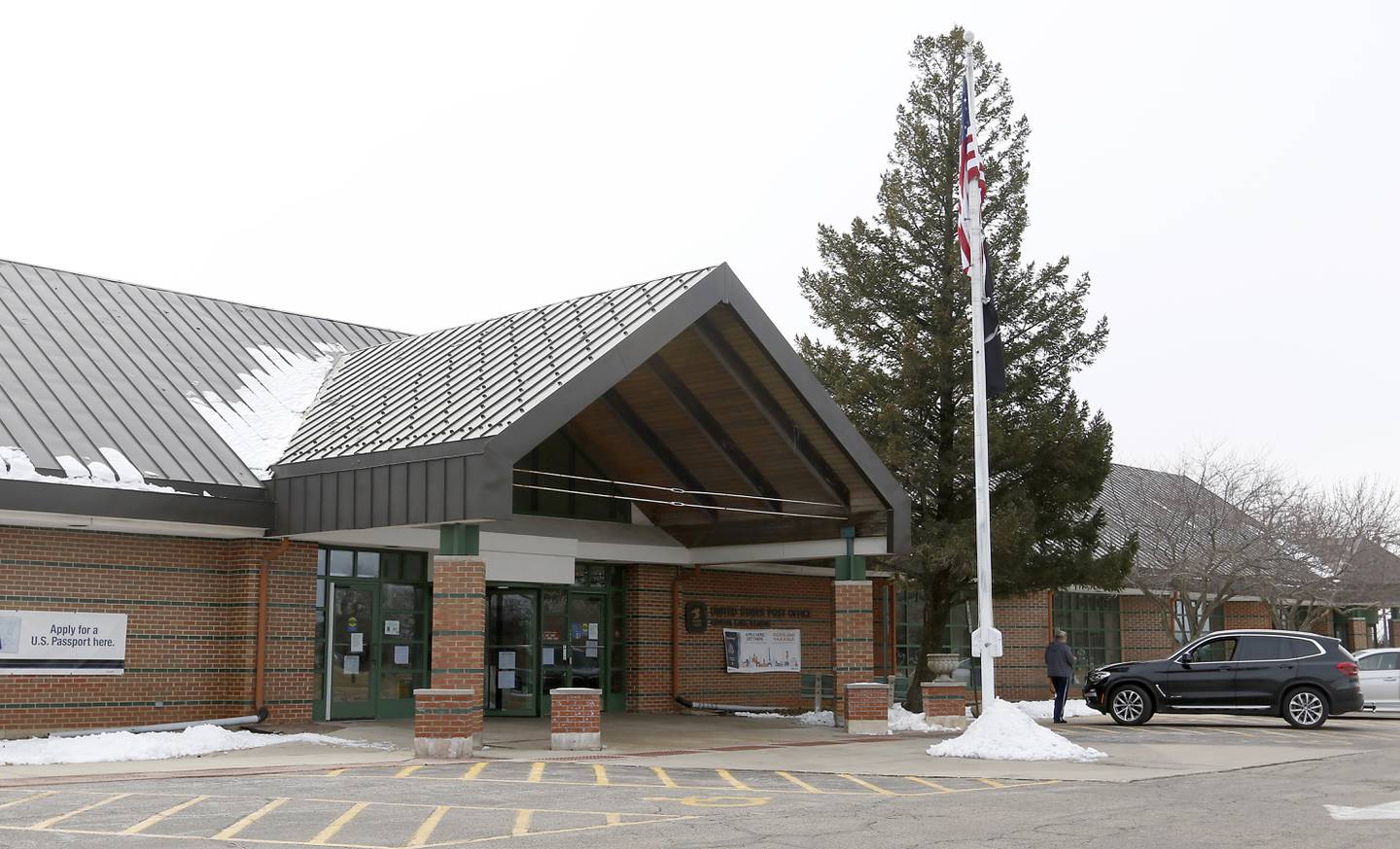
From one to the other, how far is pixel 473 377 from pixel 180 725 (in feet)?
20.2

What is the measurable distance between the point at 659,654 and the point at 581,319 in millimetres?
8690

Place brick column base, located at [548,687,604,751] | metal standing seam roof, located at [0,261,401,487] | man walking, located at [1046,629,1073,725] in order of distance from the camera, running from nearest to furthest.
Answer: brick column base, located at [548,687,604,751]
metal standing seam roof, located at [0,261,401,487]
man walking, located at [1046,629,1073,725]

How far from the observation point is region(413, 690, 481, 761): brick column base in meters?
16.2

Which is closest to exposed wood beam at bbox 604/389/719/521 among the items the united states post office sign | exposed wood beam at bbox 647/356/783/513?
exposed wood beam at bbox 647/356/783/513

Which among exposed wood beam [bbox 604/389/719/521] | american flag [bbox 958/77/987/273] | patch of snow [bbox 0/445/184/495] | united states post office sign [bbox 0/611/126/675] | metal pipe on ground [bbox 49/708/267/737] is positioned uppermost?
american flag [bbox 958/77/987/273]

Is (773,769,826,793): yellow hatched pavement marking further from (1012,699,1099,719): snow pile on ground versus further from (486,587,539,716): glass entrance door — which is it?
(1012,699,1099,719): snow pile on ground

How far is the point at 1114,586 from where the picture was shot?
27.2 metres

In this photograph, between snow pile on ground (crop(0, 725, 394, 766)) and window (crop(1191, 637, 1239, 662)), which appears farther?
window (crop(1191, 637, 1239, 662))

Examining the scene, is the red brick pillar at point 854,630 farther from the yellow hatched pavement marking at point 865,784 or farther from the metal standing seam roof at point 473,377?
the yellow hatched pavement marking at point 865,784

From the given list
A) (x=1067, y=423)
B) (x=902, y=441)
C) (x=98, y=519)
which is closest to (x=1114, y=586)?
(x=1067, y=423)

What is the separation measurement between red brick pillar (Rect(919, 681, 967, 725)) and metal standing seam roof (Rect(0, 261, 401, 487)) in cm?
1127

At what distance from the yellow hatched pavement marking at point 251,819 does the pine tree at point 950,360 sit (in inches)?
585

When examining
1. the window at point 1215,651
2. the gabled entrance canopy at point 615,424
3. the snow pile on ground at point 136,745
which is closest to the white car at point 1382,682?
the window at point 1215,651

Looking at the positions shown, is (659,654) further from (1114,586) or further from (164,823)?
(164,823)
